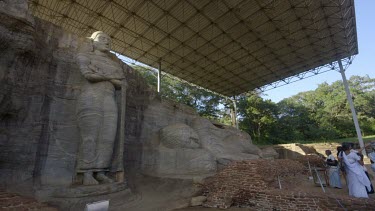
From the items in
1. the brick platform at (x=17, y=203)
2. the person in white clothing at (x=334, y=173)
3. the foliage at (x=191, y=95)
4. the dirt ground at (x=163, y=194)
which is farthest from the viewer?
the foliage at (x=191, y=95)

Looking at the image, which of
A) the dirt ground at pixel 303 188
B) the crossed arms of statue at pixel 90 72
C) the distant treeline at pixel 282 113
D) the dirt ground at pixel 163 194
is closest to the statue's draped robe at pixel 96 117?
the crossed arms of statue at pixel 90 72

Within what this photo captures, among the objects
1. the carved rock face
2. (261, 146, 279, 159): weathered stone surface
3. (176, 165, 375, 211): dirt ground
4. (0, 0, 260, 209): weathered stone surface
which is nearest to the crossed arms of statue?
(0, 0, 260, 209): weathered stone surface

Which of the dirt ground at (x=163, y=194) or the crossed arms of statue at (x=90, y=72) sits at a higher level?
the crossed arms of statue at (x=90, y=72)

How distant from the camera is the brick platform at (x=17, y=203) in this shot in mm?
3133

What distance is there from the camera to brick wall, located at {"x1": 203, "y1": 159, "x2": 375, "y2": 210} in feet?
15.7

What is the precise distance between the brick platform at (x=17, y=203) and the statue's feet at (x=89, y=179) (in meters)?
1.53

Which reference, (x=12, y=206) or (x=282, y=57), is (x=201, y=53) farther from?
(x=12, y=206)

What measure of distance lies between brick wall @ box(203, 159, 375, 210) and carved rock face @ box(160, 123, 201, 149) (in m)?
1.60

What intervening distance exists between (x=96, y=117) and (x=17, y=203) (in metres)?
2.42

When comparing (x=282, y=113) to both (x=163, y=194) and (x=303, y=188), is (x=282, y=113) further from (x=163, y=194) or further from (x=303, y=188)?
(x=163, y=194)

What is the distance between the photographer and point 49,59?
5.55 m

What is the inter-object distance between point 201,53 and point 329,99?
22.0m

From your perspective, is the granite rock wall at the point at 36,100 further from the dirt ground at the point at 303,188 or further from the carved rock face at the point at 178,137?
the dirt ground at the point at 303,188

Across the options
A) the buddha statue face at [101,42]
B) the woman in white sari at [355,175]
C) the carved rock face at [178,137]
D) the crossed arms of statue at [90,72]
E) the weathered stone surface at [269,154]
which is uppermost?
the buddha statue face at [101,42]
